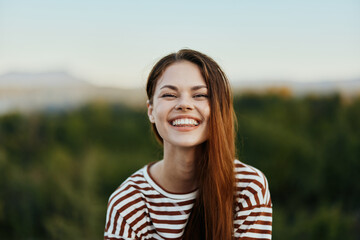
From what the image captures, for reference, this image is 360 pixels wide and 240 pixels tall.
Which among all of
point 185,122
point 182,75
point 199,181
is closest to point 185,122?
point 185,122

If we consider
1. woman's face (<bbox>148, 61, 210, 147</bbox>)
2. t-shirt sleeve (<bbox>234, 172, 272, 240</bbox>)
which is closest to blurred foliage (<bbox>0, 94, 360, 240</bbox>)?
t-shirt sleeve (<bbox>234, 172, 272, 240</bbox>)

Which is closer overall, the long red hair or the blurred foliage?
the long red hair

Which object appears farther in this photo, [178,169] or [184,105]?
[178,169]

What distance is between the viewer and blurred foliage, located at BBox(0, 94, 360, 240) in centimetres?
959

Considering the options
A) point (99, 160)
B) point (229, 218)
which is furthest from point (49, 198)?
point (229, 218)

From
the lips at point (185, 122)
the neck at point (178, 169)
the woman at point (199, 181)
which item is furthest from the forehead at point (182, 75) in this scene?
the neck at point (178, 169)

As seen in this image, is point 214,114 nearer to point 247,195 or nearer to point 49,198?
point 247,195

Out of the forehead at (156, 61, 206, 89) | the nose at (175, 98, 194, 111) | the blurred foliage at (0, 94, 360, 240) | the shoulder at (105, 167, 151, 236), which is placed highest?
the forehead at (156, 61, 206, 89)

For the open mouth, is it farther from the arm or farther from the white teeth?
the arm

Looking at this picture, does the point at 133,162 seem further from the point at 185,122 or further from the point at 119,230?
the point at 185,122

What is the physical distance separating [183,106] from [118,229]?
509 mm

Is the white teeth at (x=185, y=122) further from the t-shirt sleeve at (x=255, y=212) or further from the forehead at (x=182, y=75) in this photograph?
the t-shirt sleeve at (x=255, y=212)

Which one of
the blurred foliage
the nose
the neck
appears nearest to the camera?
the nose

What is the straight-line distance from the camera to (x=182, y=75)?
57.1 inches
